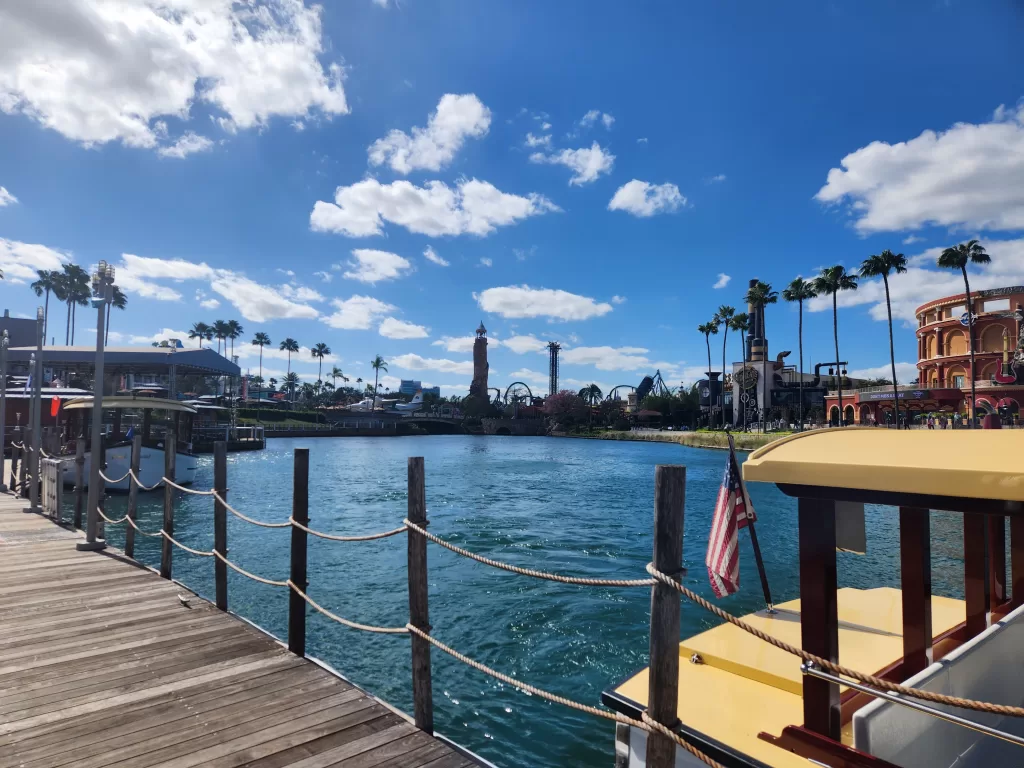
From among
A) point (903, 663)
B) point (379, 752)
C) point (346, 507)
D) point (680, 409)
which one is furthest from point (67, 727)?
point (680, 409)

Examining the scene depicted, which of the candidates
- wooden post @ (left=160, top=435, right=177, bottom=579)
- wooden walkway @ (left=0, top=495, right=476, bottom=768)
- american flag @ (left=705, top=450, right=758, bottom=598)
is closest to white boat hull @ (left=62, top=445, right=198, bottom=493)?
wooden post @ (left=160, top=435, right=177, bottom=579)

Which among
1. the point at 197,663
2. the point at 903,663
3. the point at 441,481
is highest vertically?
the point at 903,663

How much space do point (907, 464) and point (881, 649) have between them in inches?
107

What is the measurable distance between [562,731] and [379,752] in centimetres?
357

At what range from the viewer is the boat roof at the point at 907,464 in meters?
2.31

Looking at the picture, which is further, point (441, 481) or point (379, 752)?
point (441, 481)

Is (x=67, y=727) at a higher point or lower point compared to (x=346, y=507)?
higher

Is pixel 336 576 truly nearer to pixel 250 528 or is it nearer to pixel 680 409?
pixel 250 528

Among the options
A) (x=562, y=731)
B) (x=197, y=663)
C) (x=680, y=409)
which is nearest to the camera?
(x=197, y=663)

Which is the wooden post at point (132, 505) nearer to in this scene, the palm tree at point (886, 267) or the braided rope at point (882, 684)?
the braided rope at point (882, 684)

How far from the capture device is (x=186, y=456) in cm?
2436

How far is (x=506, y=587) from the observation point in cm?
1138

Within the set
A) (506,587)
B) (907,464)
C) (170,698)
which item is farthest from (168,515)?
(907,464)

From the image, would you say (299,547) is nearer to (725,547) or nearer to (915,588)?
(725,547)
